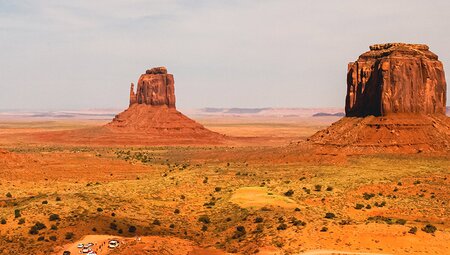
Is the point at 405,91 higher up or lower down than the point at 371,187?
higher up

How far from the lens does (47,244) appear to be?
1544 inches

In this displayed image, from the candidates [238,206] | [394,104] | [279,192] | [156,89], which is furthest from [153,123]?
[238,206]

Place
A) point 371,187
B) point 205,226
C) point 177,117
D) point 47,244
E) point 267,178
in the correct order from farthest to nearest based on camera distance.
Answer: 1. point 177,117
2. point 267,178
3. point 371,187
4. point 205,226
5. point 47,244

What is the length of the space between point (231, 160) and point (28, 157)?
37.3 metres

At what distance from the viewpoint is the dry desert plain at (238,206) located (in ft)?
132

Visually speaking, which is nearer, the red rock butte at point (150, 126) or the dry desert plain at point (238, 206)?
the dry desert plain at point (238, 206)

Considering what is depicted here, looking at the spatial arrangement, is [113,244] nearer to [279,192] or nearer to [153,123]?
[279,192]

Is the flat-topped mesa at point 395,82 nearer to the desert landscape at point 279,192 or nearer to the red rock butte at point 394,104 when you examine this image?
the red rock butte at point 394,104

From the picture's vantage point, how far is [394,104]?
89.9 metres

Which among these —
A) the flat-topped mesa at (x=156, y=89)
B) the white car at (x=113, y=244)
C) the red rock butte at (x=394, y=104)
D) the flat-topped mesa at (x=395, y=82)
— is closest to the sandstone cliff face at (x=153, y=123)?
the flat-topped mesa at (x=156, y=89)

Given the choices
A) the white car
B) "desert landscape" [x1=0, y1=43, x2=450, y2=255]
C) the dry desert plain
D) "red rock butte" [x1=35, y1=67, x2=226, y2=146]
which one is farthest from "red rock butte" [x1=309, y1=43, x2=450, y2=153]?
"red rock butte" [x1=35, y1=67, x2=226, y2=146]

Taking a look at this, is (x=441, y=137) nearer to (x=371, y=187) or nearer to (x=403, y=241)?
(x=371, y=187)

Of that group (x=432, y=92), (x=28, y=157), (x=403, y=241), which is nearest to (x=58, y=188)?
Answer: (x=28, y=157)

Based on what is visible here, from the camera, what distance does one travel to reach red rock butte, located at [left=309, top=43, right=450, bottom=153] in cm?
8731
